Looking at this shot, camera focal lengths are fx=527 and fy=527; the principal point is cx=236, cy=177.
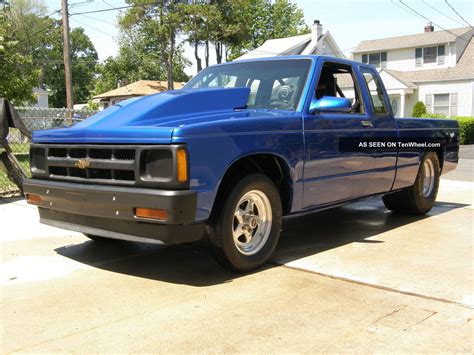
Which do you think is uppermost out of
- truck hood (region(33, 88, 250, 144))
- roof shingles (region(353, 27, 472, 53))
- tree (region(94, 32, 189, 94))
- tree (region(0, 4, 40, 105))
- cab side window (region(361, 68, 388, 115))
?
tree (region(94, 32, 189, 94))

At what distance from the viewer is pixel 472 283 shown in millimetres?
4242

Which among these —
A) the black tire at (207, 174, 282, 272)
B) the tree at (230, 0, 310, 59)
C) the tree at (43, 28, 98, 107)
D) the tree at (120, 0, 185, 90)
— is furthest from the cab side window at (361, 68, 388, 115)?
the tree at (43, 28, 98, 107)

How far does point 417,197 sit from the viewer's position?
7.08m

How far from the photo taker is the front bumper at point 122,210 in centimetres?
377

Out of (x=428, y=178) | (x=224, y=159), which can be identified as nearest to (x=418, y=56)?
(x=428, y=178)

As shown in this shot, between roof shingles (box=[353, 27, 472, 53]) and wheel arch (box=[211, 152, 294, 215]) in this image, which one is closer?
wheel arch (box=[211, 152, 294, 215])

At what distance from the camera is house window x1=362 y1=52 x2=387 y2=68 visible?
3478 cm

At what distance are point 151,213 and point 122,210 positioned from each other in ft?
0.85

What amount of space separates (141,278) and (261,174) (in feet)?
4.38

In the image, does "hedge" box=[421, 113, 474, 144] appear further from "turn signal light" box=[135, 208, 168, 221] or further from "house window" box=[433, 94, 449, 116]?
"turn signal light" box=[135, 208, 168, 221]

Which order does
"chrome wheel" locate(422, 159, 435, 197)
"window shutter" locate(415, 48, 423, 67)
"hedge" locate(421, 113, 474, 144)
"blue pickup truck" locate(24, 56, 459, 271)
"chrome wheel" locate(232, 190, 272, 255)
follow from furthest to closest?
"window shutter" locate(415, 48, 423, 67) → "hedge" locate(421, 113, 474, 144) → "chrome wheel" locate(422, 159, 435, 197) → "chrome wheel" locate(232, 190, 272, 255) → "blue pickup truck" locate(24, 56, 459, 271)

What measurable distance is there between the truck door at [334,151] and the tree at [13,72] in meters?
10.7

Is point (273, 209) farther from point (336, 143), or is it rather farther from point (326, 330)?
point (326, 330)

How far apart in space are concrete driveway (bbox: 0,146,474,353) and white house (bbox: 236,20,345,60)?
31.3 meters
